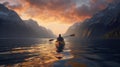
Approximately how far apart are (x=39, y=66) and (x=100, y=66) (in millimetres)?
13161

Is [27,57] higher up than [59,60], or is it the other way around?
[27,57]

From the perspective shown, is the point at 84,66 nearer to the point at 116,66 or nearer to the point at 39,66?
the point at 116,66

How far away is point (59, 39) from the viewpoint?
84062mm

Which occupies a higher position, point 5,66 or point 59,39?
point 59,39

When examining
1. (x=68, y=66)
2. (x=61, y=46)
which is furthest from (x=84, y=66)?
(x=61, y=46)

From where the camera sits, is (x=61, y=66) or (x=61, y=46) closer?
(x=61, y=66)

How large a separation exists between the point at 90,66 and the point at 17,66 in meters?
15.9

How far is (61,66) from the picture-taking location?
3584 cm

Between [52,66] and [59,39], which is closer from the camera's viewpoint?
[52,66]

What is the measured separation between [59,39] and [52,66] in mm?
48226

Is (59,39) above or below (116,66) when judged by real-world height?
above

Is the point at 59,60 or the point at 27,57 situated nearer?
the point at 59,60

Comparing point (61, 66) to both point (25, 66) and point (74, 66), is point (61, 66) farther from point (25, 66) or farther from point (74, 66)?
point (25, 66)

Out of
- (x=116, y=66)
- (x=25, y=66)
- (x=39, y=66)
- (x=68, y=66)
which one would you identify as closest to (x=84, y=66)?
(x=68, y=66)
